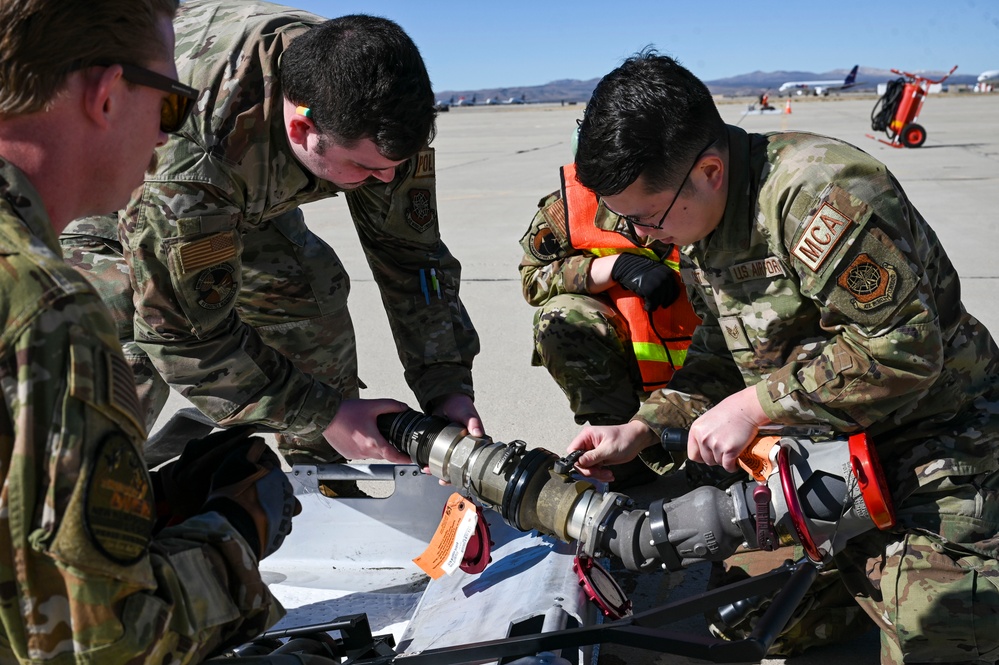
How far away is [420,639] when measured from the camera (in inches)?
95.0

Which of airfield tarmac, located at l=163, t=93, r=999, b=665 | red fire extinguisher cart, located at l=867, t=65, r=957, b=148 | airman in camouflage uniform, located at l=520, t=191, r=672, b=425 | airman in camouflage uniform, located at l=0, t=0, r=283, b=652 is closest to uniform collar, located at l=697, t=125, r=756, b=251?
airman in camouflage uniform, located at l=520, t=191, r=672, b=425

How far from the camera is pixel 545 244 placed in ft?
12.5

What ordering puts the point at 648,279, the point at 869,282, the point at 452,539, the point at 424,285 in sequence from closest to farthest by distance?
1. the point at 869,282
2. the point at 452,539
3. the point at 424,285
4. the point at 648,279

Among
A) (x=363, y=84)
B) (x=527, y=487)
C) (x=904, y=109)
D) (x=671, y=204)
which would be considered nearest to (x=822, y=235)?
(x=671, y=204)

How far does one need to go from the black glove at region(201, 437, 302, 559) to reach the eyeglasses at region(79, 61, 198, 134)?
639 millimetres

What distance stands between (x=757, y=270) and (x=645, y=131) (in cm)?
49

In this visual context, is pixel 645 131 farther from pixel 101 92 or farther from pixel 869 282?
pixel 101 92

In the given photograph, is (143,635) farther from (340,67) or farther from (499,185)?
(499,185)

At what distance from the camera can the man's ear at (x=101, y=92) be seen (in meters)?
1.29

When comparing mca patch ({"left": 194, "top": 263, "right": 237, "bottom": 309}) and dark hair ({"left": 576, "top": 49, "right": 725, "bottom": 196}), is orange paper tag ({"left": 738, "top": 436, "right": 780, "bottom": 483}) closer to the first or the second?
dark hair ({"left": 576, "top": 49, "right": 725, "bottom": 196})

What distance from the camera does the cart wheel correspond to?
51.7ft

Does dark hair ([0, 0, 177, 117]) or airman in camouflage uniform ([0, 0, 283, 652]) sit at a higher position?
dark hair ([0, 0, 177, 117])

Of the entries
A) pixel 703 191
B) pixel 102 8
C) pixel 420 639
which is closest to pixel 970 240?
pixel 703 191

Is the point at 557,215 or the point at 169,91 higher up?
the point at 169,91
